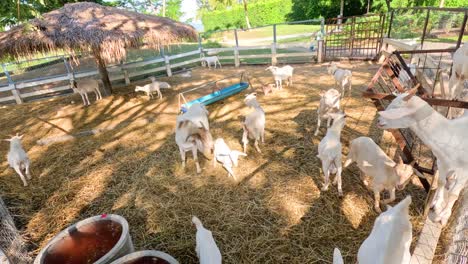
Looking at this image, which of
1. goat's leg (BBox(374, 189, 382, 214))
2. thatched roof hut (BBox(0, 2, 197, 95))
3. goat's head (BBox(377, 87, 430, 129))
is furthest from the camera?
thatched roof hut (BBox(0, 2, 197, 95))

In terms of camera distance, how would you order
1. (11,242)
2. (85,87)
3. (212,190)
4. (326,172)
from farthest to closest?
(85,87)
(212,190)
(326,172)
(11,242)

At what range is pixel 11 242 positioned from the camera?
10.5 feet

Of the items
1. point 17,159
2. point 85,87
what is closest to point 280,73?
point 85,87

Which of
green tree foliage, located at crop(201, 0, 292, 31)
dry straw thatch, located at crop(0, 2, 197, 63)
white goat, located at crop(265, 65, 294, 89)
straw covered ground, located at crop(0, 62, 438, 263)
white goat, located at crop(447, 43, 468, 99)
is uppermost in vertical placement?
green tree foliage, located at crop(201, 0, 292, 31)

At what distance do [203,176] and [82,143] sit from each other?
11.9 feet

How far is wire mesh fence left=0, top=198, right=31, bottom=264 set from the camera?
3066 mm

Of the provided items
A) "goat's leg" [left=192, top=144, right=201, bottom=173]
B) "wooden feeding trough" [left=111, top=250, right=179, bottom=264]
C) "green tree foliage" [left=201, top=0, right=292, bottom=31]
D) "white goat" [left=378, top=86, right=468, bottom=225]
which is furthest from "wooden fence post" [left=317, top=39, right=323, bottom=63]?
"green tree foliage" [left=201, top=0, right=292, bottom=31]

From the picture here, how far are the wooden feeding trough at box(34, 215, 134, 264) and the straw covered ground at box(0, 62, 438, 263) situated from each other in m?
0.65

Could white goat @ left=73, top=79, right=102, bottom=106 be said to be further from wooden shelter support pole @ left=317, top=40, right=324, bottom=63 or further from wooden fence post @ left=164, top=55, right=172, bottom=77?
wooden shelter support pole @ left=317, top=40, right=324, bottom=63

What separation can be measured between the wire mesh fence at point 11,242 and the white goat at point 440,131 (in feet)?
14.1

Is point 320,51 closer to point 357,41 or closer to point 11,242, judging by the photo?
point 357,41

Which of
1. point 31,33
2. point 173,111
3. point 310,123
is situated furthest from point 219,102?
point 31,33

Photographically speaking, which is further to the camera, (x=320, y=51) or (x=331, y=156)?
(x=320, y=51)

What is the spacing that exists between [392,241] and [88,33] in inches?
339
